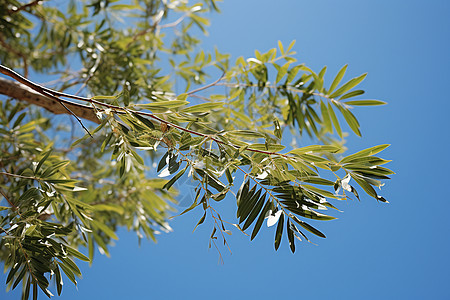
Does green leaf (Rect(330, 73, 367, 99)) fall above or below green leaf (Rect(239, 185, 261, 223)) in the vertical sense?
above

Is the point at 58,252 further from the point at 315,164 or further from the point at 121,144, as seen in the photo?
the point at 315,164

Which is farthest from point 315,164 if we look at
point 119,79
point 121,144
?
point 119,79

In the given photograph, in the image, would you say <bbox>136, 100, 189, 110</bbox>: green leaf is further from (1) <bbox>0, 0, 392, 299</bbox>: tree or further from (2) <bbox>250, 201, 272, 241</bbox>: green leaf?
(2) <bbox>250, 201, 272, 241</bbox>: green leaf

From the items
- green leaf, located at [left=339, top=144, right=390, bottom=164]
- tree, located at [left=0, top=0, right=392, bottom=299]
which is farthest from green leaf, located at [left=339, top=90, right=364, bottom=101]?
green leaf, located at [left=339, top=144, right=390, bottom=164]

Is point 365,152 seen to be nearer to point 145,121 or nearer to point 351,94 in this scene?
point 145,121

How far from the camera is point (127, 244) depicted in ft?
10.2

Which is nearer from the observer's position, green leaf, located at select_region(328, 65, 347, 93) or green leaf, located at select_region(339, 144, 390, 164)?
green leaf, located at select_region(339, 144, 390, 164)

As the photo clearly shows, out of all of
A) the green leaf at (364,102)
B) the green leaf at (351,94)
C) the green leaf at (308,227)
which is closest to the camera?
the green leaf at (308,227)

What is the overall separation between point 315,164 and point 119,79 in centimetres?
104

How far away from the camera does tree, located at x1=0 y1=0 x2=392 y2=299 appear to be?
0.52 meters

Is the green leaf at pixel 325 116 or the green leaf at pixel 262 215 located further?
the green leaf at pixel 325 116

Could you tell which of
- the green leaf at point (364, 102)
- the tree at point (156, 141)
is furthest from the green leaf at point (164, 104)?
the green leaf at point (364, 102)

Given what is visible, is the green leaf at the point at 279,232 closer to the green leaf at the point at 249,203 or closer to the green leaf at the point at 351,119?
the green leaf at the point at 249,203

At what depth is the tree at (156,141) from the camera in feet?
1.71
